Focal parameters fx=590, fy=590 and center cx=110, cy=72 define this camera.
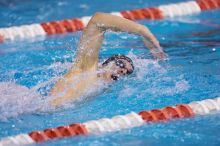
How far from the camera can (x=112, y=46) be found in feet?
18.3

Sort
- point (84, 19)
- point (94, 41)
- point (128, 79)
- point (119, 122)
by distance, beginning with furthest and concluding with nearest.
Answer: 1. point (84, 19)
2. point (128, 79)
3. point (94, 41)
4. point (119, 122)

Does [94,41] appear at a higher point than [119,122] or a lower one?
higher

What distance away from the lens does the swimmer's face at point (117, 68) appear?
13.0ft

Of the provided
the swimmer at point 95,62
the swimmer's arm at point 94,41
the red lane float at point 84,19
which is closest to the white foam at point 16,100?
the swimmer at point 95,62

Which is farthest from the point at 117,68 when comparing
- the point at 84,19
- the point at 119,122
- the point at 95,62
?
the point at 84,19

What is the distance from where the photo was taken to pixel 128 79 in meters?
4.39

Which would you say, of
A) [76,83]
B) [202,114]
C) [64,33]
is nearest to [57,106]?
[76,83]

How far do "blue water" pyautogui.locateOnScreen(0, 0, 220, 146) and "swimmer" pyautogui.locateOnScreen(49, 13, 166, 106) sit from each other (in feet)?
0.34

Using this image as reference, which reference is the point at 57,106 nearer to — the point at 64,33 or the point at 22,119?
the point at 22,119

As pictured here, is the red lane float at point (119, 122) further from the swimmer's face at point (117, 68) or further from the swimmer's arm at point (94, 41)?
the swimmer's arm at point (94, 41)

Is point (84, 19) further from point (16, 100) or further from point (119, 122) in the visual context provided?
point (119, 122)

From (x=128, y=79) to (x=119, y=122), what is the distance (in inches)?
28.9

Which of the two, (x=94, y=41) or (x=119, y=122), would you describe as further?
(x=94, y=41)

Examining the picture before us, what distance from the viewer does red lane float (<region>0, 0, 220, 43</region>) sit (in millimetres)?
5992
